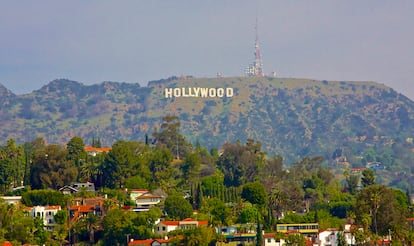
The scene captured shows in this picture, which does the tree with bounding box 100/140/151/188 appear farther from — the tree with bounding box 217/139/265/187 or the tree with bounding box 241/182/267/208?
the tree with bounding box 217/139/265/187

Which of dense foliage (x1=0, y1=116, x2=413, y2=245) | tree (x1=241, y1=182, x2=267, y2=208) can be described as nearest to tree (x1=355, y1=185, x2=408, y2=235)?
dense foliage (x1=0, y1=116, x2=413, y2=245)

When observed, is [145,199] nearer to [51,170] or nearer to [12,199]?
[51,170]

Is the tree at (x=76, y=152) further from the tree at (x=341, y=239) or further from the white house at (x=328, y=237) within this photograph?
the tree at (x=341, y=239)

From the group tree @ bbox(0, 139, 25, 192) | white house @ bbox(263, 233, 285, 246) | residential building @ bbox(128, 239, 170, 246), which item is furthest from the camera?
tree @ bbox(0, 139, 25, 192)

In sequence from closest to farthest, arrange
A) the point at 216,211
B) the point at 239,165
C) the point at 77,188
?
the point at 216,211, the point at 77,188, the point at 239,165

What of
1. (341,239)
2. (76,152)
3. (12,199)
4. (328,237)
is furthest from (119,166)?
(341,239)

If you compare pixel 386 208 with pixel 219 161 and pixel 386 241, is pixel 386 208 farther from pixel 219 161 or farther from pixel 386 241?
pixel 219 161
